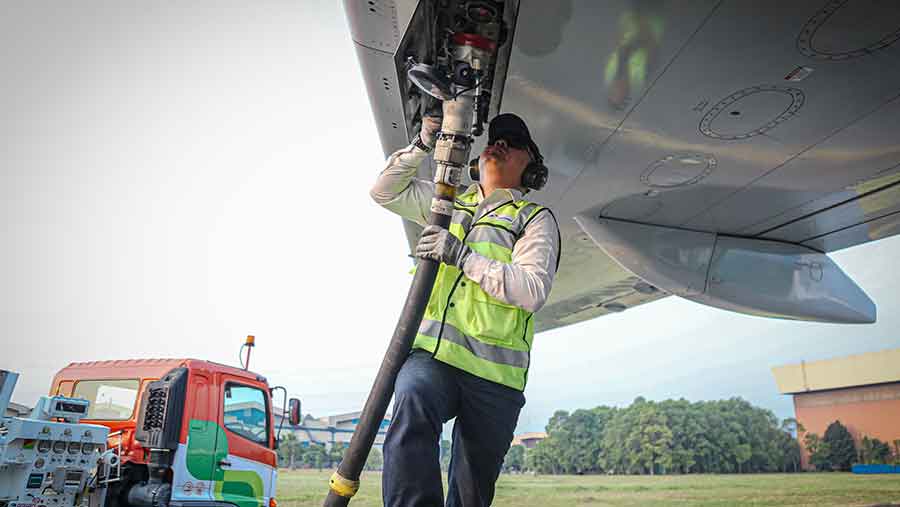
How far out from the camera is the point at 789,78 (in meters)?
2.53

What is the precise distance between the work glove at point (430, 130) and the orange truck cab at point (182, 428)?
4732 millimetres

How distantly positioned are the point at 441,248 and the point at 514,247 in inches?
12.9

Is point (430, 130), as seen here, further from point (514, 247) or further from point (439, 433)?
A: point (439, 433)

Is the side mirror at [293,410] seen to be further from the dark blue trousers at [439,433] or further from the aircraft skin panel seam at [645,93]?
the dark blue trousers at [439,433]

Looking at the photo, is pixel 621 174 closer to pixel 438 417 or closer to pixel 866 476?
pixel 438 417

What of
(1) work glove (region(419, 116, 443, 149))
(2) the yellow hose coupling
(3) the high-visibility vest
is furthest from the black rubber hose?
(1) work glove (region(419, 116, 443, 149))

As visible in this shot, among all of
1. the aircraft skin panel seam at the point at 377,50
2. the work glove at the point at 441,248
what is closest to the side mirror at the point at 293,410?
the aircraft skin panel seam at the point at 377,50

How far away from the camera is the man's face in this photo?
1.87 metres

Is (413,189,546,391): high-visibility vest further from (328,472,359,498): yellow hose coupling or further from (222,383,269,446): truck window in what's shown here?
(222,383,269,446): truck window

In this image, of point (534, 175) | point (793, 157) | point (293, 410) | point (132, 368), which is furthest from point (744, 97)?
point (132, 368)

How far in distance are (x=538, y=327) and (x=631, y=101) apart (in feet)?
19.9

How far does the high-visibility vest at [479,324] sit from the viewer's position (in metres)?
1.50

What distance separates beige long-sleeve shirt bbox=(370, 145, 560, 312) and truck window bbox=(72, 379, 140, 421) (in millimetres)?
5055

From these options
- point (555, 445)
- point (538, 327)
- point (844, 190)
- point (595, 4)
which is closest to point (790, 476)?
point (555, 445)
